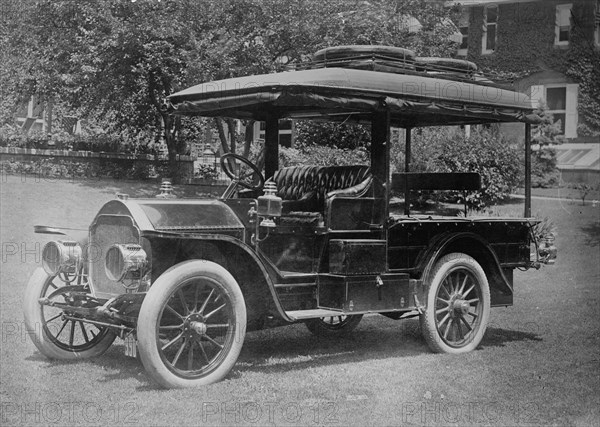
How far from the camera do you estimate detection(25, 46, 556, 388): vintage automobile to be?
573 centimetres

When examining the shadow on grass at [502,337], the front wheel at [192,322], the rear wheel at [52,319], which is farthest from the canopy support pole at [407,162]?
the rear wheel at [52,319]

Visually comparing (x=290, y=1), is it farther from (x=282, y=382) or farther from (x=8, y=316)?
(x=282, y=382)

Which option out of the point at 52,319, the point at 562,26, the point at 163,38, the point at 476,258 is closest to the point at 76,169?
the point at 163,38

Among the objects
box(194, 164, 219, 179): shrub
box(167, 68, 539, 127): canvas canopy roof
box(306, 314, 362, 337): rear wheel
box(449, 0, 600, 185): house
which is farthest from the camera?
box(449, 0, 600, 185): house

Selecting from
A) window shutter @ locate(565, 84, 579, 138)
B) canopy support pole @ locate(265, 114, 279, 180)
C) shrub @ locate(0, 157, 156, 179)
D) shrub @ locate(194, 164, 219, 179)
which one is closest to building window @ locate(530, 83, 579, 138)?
window shutter @ locate(565, 84, 579, 138)

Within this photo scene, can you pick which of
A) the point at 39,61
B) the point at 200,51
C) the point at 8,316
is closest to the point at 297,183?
the point at 8,316

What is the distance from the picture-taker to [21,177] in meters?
15.3

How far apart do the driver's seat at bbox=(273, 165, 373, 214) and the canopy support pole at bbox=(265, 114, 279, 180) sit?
91 mm

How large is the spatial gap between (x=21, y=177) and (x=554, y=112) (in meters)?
14.5

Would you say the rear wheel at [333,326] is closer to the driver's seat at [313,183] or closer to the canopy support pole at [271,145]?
the driver's seat at [313,183]

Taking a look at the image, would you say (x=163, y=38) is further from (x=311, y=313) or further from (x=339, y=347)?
(x=311, y=313)

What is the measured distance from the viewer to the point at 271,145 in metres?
7.64

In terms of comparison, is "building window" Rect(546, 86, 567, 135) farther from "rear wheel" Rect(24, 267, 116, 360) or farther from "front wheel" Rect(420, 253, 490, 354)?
"rear wheel" Rect(24, 267, 116, 360)

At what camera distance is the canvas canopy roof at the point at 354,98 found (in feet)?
20.1
